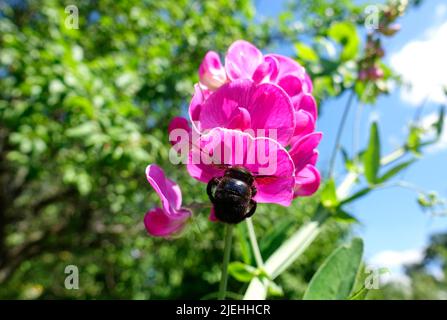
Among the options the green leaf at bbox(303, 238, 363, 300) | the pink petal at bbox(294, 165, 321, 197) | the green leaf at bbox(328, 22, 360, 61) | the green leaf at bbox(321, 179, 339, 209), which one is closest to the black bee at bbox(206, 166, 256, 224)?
the pink petal at bbox(294, 165, 321, 197)

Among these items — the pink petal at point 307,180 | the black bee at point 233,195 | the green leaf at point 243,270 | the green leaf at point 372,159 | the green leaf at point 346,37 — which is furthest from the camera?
the green leaf at point 346,37

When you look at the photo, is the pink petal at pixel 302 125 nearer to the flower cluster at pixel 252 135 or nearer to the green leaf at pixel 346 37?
the flower cluster at pixel 252 135

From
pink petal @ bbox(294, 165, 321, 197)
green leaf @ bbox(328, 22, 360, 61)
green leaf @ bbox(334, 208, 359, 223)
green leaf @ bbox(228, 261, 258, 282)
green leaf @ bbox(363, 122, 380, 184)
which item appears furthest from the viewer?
green leaf @ bbox(328, 22, 360, 61)

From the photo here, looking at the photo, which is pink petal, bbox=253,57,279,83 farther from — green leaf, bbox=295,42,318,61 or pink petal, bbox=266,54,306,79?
green leaf, bbox=295,42,318,61

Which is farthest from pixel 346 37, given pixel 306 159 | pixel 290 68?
pixel 306 159

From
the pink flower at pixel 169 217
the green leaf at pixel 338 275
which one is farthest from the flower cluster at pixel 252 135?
the green leaf at pixel 338 275
